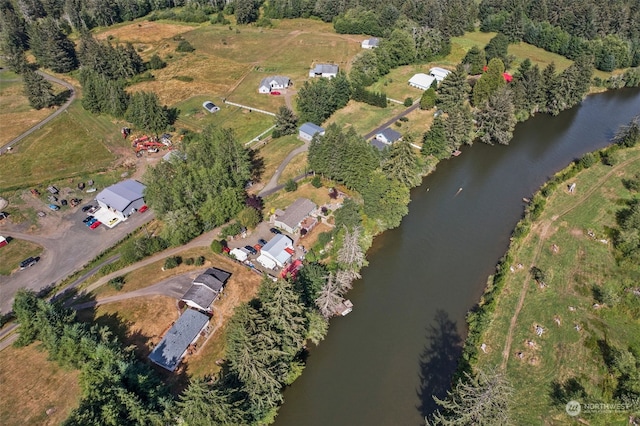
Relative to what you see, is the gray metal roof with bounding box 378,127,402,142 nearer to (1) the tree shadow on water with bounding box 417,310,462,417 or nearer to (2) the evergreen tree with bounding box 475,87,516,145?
(2) the evergreen tree with bounding box 475,87,516,145

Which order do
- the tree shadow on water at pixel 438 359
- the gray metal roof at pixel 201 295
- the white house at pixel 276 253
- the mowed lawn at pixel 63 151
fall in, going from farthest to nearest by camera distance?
Answer: the mowed lawn at pixel 63 151
the white house at pixel 276 253
the gray metal roof at pixel 201 295
the tree shadow on water at pixel 438 359

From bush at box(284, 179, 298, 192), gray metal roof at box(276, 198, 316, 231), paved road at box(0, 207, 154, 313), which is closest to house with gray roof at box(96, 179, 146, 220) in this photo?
paved road at box(0, 207, 154, 313)

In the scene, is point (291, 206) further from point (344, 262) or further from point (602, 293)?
point (602, 293)

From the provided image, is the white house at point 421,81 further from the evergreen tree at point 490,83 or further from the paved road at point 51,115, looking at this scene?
the paved road at point 51,115

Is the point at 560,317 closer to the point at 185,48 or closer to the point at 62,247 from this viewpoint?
the point at 62,247

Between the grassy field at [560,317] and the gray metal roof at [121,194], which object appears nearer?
the grassy field at [560,317]

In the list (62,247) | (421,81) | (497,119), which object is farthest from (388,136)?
(62,247)

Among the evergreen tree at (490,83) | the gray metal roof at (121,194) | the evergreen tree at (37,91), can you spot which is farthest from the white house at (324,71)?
the evergreen tree at (37,91)
